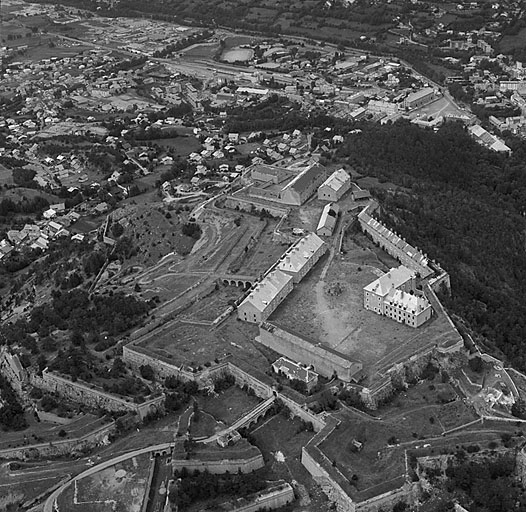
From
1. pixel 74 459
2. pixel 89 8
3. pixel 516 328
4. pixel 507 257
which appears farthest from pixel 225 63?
pixel 74 459

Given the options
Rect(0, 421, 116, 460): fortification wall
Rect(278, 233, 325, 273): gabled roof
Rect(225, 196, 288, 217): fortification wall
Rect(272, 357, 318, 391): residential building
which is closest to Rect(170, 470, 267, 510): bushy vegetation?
Rect(0, 421, 116, 460): fortification wall

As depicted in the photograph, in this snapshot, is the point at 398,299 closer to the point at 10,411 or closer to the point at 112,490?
the point at 112,490

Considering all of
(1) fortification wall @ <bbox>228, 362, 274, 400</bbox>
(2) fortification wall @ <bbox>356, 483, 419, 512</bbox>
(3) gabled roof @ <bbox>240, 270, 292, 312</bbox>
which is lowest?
(1) fortification wall @ <bbox>228, 362, 274, 400</bbox>

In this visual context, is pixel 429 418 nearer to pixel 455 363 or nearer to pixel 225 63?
pixel 455 363

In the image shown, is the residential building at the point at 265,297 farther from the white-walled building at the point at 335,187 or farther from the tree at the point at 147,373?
the white-walled building at the point at 335,187

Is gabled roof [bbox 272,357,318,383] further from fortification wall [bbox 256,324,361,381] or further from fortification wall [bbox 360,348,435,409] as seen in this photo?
fortification wall [bbox 360,348,435,409]

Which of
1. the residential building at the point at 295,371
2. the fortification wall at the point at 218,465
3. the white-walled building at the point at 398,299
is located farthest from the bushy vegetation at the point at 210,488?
the white-walled building at the point at 398,299

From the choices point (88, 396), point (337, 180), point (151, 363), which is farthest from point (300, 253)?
point (88, 396)
